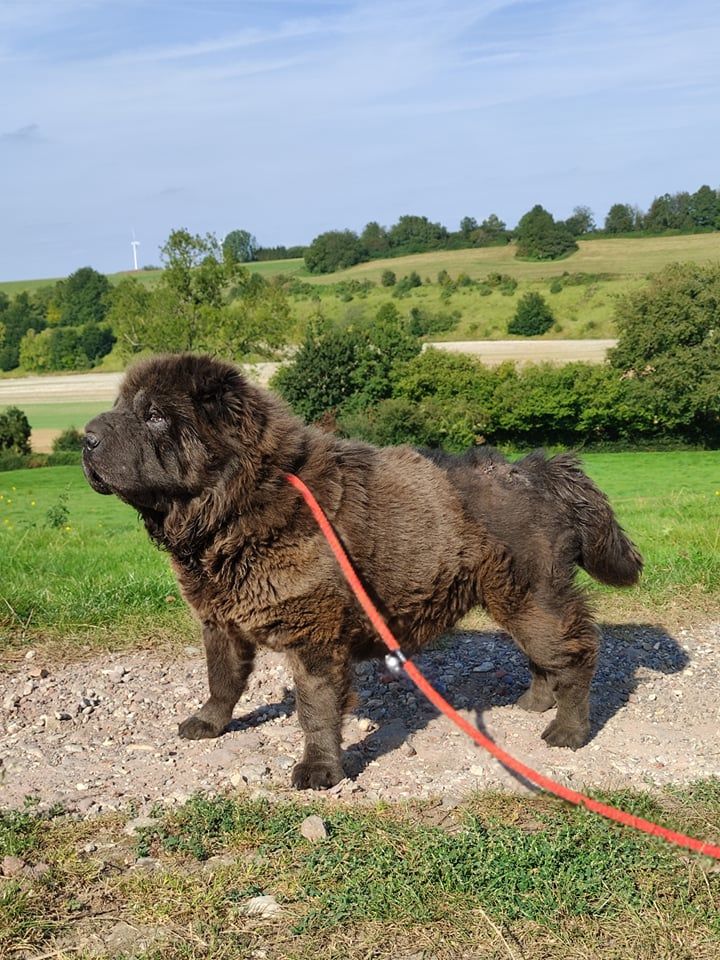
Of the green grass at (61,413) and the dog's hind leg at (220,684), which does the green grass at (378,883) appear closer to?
the dog's hind leg at (220,684)

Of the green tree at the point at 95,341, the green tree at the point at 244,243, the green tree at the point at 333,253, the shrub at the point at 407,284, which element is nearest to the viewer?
the shrub at the point at 407,284

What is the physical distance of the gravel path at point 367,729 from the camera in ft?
15.5

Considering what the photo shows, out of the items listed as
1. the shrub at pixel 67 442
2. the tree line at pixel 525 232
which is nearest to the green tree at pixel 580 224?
the tree line at pixel 525 232

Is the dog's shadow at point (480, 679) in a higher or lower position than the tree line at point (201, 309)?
lower

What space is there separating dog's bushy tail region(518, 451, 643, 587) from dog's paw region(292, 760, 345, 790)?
176 centimetres

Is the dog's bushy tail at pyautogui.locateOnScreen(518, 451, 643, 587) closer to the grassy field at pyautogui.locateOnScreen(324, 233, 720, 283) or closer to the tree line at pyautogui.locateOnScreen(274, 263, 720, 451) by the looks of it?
the tree line at pyautogui.locateOnScreen(274, 263, 720, 451)

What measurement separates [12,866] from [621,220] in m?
90.9

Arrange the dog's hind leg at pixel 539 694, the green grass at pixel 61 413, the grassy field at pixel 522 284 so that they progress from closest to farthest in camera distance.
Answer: the dog's hind leg at pixel 539 694 → the green grass at pixel 61 413 → the grassy field at pixel 522 284

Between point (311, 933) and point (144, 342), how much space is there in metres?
58.3

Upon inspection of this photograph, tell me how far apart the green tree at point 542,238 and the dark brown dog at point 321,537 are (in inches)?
3226

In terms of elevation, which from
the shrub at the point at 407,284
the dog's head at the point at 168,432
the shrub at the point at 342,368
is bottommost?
the shrub at the point at 342,368

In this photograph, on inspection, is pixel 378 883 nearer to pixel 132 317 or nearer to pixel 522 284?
pixel 132 317

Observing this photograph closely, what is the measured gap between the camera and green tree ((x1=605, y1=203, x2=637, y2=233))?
285 ft

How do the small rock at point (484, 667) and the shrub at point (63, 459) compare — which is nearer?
the small rock at point (484, 667)
